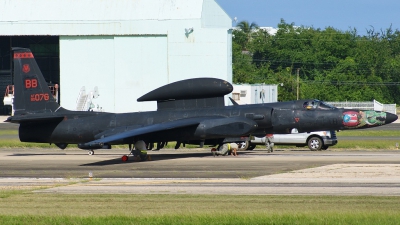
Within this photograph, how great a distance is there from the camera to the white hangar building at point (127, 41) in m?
56.8

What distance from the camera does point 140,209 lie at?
15.4m

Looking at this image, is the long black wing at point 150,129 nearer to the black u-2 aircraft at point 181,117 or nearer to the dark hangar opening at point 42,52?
the black u-2 aircraft at point 181,117

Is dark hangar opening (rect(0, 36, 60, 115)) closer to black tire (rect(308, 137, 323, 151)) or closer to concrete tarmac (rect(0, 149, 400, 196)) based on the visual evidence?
concrete tarmac (rect(0, 149, 400, 196))

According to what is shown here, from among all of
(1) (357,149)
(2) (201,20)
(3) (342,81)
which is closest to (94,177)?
(1) (357,149)

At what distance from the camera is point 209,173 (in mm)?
22875

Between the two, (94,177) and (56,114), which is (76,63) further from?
(94,177)

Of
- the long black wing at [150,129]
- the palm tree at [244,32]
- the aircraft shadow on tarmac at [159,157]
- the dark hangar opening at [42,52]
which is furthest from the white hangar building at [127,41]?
the palm tree at [244,32]

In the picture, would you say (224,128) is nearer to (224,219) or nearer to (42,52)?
(224,219)

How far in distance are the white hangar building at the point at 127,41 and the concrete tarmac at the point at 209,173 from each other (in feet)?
84.5

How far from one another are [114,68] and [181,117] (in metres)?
29.7

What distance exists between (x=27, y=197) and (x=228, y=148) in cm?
1353

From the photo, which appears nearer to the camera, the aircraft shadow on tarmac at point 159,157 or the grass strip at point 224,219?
the grass strip at point 224,219

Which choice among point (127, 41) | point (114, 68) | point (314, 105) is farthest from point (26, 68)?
point (114, 68)

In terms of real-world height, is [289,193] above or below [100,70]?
below
